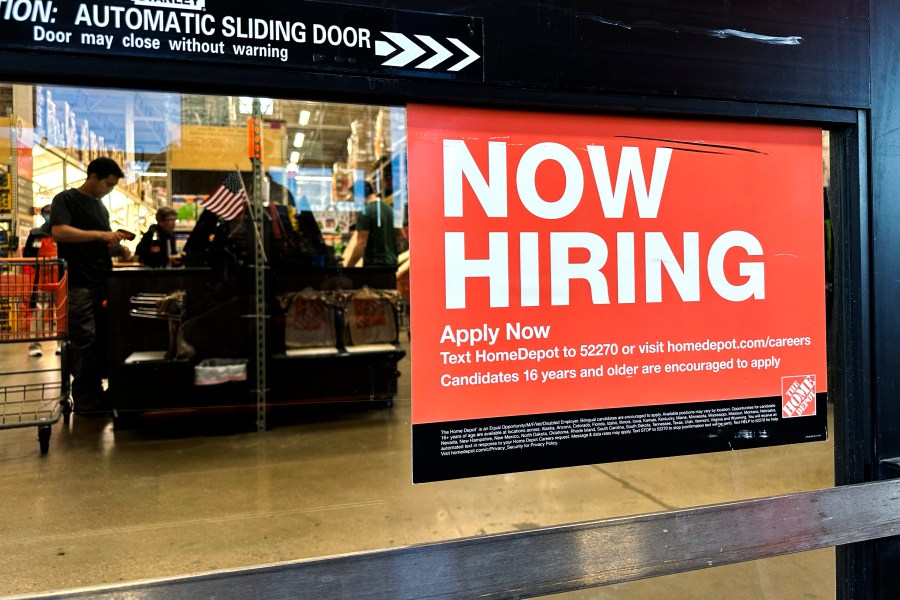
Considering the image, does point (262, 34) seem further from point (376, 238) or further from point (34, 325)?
point (376, 238)

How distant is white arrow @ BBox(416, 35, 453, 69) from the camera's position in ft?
4.54

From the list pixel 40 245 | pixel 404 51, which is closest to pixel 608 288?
pixel 404 51

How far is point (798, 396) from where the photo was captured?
1.71 m

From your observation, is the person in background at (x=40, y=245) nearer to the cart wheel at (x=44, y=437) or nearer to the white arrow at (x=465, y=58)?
the cart wheel at (x=44, y=437)

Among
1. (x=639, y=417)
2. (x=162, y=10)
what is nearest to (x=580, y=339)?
(x=639, y=417)

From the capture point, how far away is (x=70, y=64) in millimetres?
1177

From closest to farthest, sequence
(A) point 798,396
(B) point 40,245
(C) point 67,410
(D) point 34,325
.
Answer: (A) point 798,396 < (D) point 34,325 < (C) point 67,410 < (B) point 40,245

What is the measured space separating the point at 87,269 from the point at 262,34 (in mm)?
3932

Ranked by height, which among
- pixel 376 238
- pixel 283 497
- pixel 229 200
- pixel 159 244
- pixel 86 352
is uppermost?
pixel 229 200

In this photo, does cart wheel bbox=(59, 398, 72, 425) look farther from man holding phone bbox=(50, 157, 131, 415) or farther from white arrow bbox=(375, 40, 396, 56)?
white arrow bbox=(375, 40, 396, 56)

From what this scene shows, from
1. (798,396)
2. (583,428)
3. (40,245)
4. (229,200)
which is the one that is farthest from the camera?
(40,245)

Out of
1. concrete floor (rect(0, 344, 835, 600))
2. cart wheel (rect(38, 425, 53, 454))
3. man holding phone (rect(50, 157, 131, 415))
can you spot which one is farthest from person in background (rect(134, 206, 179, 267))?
cart wheel (rect(38, 425, 53, 454))

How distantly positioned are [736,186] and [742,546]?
89cm

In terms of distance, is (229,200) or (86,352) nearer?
(86,352)
